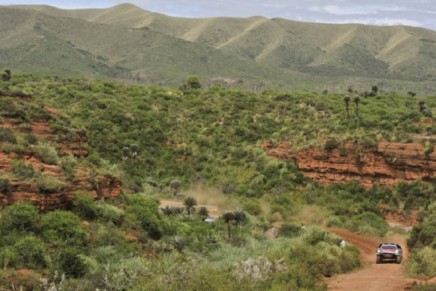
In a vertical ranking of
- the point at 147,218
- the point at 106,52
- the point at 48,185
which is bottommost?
the point at 147,218

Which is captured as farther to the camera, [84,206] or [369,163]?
[369,163]

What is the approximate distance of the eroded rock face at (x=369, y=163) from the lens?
50.6 m

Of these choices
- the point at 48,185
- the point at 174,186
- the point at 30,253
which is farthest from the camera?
the point at 174,186

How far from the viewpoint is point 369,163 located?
174 feet

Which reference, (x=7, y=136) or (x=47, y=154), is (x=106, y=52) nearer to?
(x=47, y=154)

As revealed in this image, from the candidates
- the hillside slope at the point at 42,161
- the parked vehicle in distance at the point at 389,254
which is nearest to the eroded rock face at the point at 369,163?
the parked vehicle in distance at the point at 389,254

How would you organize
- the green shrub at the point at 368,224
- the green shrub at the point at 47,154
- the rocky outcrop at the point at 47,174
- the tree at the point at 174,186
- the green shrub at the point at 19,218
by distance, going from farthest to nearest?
the tree at the point at 174,186 → the green shrub at the point at 368,224 → the green shrub at the point at 47,154 → the rocky outcrop at the point at 47,174 → the green shrub at the point at 19,218

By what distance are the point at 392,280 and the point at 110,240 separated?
12256 millimetres

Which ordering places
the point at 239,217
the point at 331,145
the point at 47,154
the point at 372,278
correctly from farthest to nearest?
1. the point at 331,145
2. the point at 239,217
3. the point at 47,154
4. the point at 372,278

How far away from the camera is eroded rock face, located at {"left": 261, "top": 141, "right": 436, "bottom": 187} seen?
50625 millimetres

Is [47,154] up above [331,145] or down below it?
above

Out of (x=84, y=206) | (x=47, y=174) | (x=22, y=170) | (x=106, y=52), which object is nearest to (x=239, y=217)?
(x=84, y=206)

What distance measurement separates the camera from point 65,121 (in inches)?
1474

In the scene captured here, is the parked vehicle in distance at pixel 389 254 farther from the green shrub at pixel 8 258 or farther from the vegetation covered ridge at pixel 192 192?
the green shrub at pixel 8 258
